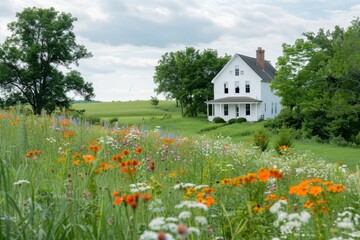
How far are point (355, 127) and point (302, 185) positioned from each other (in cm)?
4127

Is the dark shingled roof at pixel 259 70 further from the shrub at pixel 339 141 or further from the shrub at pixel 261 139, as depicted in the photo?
the shrub at pixel 261 139

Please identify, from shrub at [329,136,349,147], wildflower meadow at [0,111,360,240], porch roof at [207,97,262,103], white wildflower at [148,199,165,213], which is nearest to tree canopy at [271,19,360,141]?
shrub at [329,136,349,147]

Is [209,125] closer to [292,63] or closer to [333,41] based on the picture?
[292,63]

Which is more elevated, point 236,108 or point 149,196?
point 236,108

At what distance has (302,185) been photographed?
2.96 m

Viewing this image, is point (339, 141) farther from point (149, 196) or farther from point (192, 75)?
point (149, 196)

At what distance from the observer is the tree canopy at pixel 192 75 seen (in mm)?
61938

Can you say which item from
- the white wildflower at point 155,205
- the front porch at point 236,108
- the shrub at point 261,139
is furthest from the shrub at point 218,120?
the white wildflower at point 155,205

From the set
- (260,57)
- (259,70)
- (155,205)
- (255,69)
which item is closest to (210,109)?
(259,70)

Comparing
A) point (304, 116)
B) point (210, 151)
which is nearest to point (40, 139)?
point (210, 151)

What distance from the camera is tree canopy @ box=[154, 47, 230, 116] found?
2438 inches

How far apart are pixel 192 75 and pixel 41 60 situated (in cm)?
2219

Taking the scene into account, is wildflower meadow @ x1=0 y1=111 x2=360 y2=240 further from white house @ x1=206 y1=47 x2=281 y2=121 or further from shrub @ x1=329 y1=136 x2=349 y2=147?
white house @ x1=206 y1=47 x2=281 y2=121

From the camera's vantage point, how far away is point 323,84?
43250 mm
